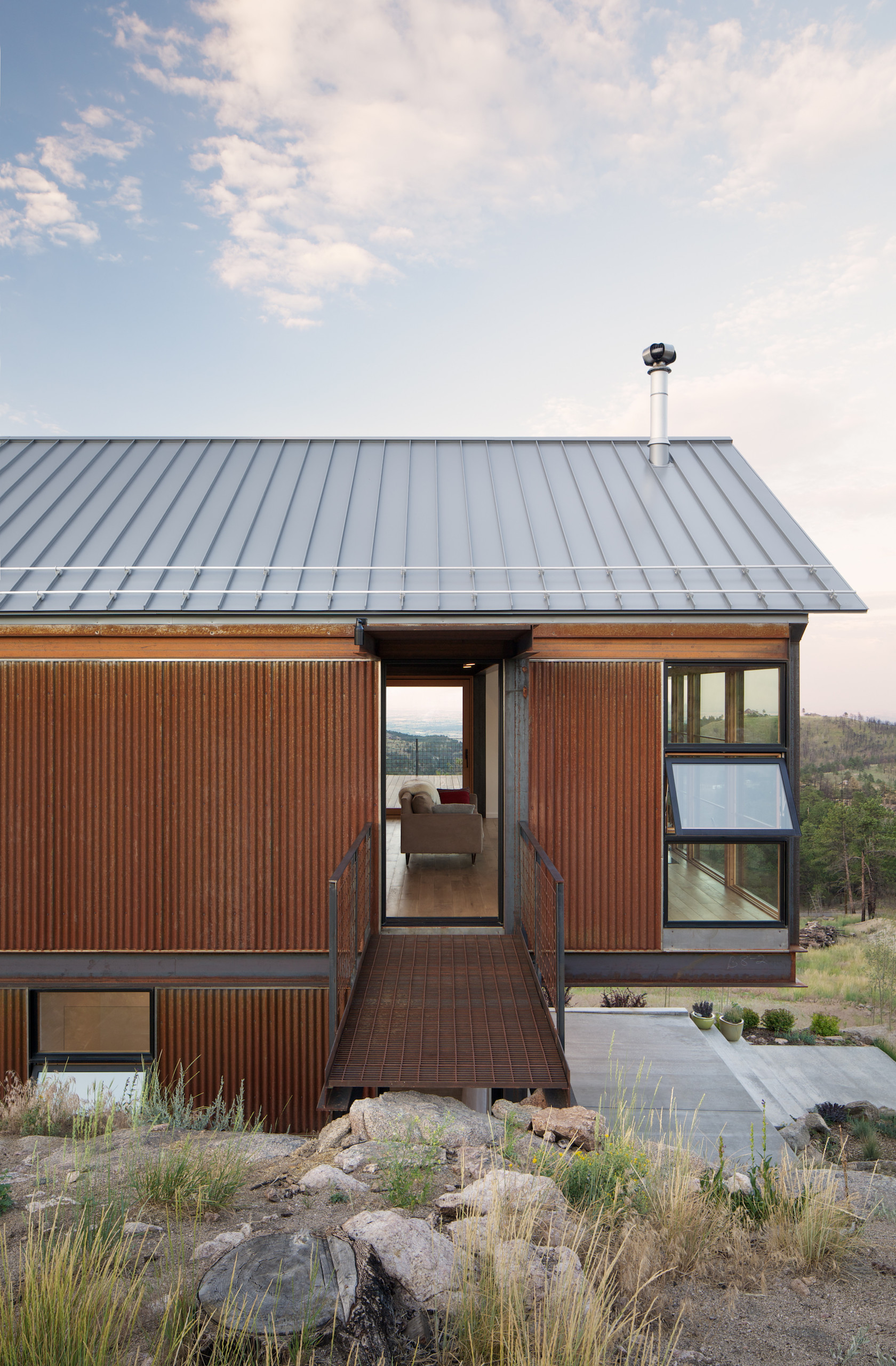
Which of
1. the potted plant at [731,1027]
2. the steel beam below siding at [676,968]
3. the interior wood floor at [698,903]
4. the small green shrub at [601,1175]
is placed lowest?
the potted plant at [731,1027]

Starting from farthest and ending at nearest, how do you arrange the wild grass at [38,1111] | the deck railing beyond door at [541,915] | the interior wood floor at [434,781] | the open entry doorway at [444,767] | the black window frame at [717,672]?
the interior wood floor at [434,781]
the open entry doorway at [444,767]
the black window frame at [717,672]
the deck railing beyond door at [541,915]
the wild grass at [38,1111]

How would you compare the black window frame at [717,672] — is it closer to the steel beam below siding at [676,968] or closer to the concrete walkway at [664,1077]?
the steel beam below siding at [676,968]

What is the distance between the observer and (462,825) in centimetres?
761

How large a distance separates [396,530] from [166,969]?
4.45 metres

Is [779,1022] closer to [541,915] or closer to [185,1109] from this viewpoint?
[541,915]

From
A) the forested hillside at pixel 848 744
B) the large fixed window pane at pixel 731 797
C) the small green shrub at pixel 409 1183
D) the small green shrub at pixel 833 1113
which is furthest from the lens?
the forested hillside at pixel 848 744

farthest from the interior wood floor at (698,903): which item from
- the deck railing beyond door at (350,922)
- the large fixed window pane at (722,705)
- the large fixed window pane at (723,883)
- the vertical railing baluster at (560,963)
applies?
the deck railing beyond door at (350,922)

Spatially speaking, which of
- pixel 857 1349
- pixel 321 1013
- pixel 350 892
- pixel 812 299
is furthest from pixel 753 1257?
pixel 812 299

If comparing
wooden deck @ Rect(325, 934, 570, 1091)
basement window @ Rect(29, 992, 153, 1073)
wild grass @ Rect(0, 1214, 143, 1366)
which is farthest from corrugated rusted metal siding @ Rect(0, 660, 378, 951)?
wild grass @ Rect(0, 1214, 143, 1366)

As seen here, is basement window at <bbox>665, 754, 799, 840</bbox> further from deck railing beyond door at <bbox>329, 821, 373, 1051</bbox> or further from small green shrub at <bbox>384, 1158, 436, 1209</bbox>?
small green shrub at <bbox>384, 1158, 436, 1209</bbox>

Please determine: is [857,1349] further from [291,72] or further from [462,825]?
[291,72]

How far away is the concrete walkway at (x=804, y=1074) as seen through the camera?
24.1 ft

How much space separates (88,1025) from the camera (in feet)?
18.7

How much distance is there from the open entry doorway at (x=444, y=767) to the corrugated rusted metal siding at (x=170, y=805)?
58.1 inches
